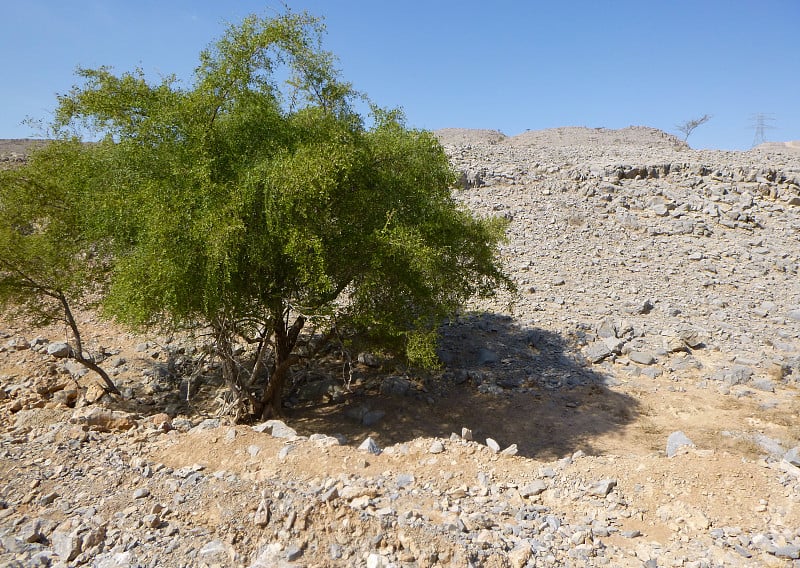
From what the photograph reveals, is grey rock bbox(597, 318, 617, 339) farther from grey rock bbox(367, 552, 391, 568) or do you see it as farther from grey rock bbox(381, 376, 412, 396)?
grey rock bbox(367, 552, 391, 568)

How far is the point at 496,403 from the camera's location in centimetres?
1119

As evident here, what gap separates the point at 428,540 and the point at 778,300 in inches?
581

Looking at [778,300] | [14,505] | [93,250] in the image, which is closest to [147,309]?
[14,505]

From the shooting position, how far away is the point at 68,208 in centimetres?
958

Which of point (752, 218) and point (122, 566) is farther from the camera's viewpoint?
point (752, 218)

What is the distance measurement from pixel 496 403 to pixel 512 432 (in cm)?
114

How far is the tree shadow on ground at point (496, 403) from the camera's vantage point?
9.95 m

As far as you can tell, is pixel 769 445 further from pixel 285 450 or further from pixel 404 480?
pixel 285 450

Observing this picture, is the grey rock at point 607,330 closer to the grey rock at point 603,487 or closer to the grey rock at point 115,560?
the grey rock at point 603,487

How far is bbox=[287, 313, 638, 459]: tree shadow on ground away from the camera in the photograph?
995cm

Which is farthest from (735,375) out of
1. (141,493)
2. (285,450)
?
(141,493)

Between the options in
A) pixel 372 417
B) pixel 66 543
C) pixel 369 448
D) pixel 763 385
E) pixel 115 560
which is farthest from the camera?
pixel 763 385

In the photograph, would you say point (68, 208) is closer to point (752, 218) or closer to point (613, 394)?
point (613, 394)

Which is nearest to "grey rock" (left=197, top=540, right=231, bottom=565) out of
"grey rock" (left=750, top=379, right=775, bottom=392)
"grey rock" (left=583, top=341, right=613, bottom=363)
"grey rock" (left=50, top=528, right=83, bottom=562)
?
"grey rock" (left=50, top=528, right=83, bottom=562)
